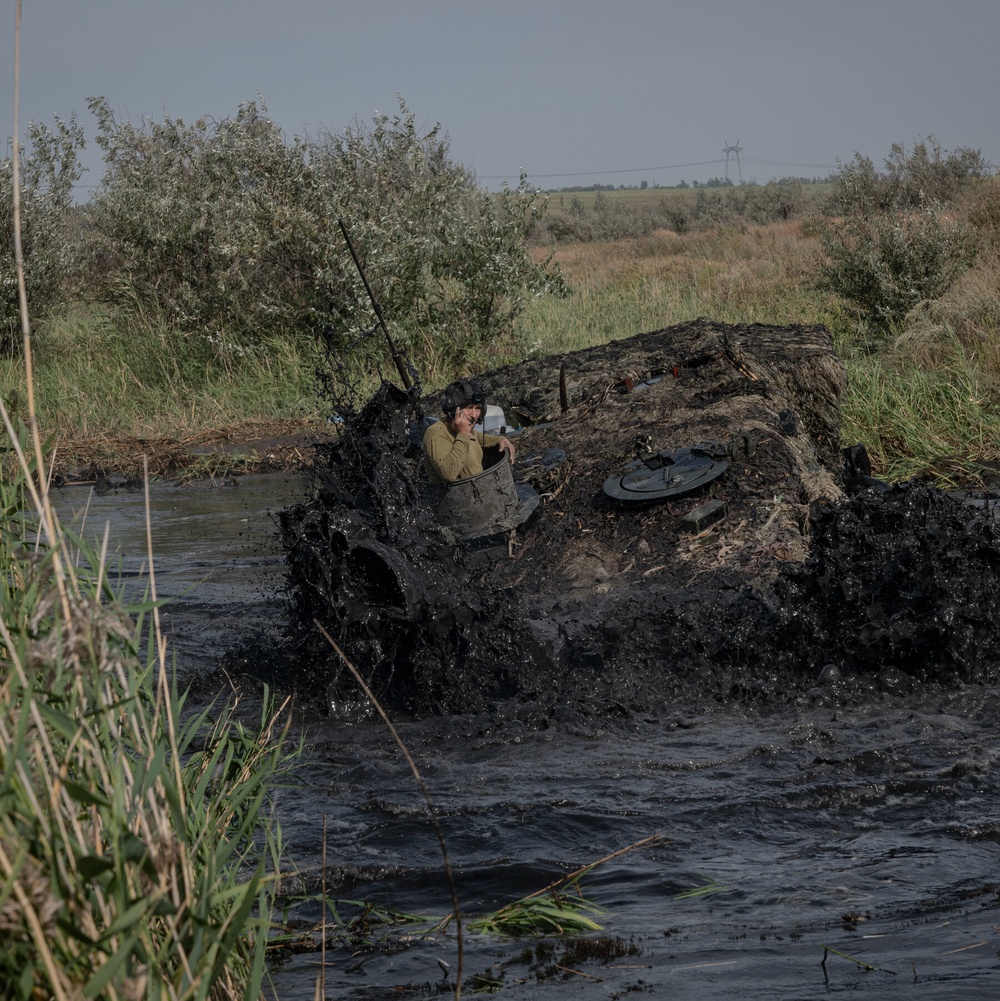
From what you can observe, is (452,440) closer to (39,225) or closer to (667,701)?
(667,701)

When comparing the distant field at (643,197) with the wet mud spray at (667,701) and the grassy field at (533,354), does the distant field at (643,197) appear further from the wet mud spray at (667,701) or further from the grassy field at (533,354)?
the wet mud spray at (667,701)

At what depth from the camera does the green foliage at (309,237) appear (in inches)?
751

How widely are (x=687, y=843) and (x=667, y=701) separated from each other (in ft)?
7.30


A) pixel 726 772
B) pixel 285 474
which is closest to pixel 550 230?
pixel 285 474

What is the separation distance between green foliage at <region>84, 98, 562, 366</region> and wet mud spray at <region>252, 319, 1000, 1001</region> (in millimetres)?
7705

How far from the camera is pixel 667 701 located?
6977mm

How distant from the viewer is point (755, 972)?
3.65m

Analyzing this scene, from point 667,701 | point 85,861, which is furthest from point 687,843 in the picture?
point 85,861

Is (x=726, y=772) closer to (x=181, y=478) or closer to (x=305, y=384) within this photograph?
(x=181, y=478)

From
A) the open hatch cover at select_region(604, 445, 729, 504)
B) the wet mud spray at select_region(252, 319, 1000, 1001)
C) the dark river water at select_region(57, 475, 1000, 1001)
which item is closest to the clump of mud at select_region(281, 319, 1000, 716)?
the wet mud spray at select_region(252, 319, 1000, 1001)

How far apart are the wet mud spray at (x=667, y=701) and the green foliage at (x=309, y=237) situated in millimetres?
7705

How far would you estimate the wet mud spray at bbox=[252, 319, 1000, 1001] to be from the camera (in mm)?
3875

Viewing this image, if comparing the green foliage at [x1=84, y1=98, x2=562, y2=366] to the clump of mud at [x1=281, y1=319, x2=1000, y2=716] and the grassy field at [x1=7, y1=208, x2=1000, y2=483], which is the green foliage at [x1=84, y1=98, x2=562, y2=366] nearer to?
the grassy field at [x1=7, y1=208, x2=1000, y2=483]

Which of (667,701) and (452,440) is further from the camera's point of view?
(452,440)
